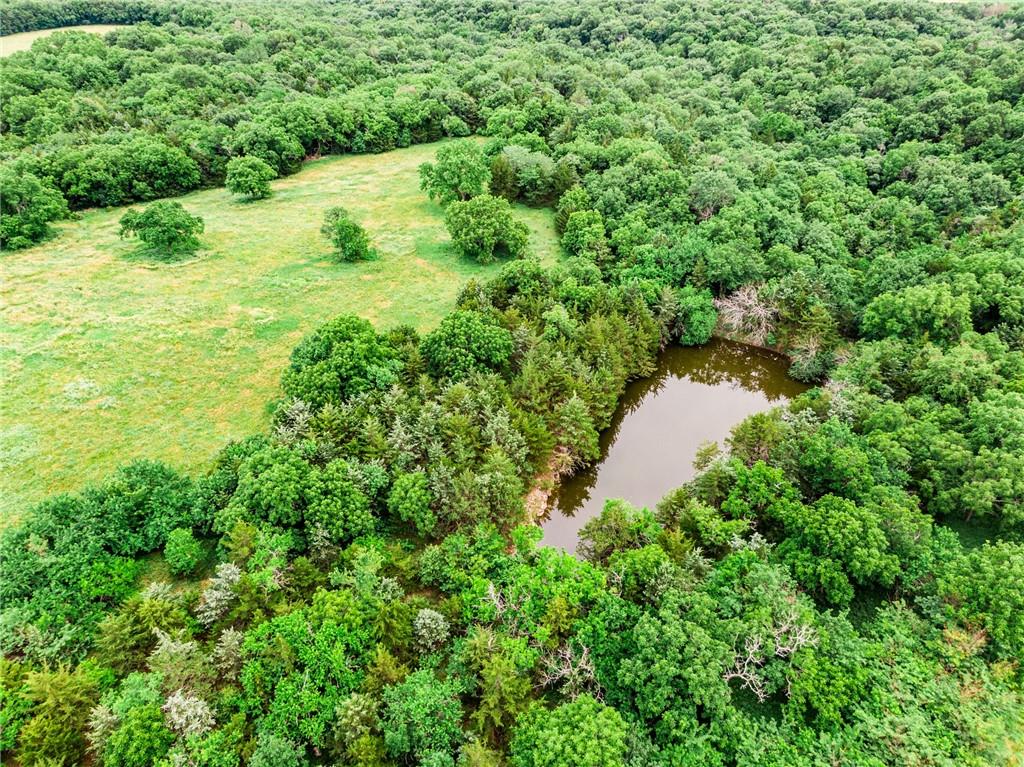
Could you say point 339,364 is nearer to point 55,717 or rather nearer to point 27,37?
point 55,717

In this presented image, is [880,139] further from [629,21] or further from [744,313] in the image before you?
[629,21]

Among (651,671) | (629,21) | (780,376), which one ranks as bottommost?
(780,376)

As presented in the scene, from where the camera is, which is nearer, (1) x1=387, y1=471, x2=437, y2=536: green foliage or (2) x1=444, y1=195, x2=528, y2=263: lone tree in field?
(1) x1=387, y1=471, x2=437, y2=536: green foliage

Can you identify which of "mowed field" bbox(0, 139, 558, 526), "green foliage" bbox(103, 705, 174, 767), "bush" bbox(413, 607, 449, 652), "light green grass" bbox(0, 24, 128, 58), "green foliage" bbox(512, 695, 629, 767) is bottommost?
"mowed field" bbox(0, 139, 558, 526)

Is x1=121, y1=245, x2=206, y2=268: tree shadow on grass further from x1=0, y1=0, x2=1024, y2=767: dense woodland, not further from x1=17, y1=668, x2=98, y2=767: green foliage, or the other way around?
x1=17, y1=668, x2=98, y2=767: green foliage

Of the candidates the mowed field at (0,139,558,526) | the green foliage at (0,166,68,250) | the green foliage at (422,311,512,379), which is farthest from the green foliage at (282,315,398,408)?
the green foliage at (0,166,68,250)

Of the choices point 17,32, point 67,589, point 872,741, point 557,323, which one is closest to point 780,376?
point 557,323

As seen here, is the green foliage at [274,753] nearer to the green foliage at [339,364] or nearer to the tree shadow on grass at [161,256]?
the green foliage at [339,364]
